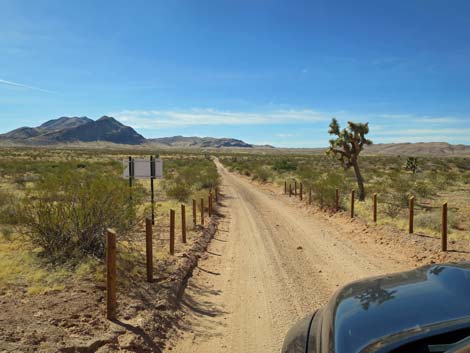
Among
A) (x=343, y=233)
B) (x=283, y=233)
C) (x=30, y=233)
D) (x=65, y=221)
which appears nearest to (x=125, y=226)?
(x=65, y=221)

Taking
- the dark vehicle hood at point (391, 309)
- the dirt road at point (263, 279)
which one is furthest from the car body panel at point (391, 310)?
the dirt road at point (263, 279)

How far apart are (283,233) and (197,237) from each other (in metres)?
2.80

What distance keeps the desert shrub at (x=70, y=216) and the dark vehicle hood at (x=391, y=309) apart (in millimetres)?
6033

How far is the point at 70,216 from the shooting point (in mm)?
7543

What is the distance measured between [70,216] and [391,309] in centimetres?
682

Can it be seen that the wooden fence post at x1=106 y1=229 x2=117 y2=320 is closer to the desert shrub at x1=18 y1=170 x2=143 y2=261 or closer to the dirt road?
the dirt road

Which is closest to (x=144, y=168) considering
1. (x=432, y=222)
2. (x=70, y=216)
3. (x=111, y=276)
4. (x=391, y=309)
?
(x=70, y=216)

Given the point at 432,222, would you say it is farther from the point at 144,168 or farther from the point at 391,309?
the point at 391,309

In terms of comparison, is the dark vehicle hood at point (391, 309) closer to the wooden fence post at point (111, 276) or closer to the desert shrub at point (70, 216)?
the wooden fence post at point (111, 276)

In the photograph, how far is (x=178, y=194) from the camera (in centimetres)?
1883

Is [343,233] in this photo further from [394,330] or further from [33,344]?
[394,330]

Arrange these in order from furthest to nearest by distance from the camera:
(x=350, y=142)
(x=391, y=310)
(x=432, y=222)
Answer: (x=350, y=142)
(x=432, y=222)
(x=391, y=310)

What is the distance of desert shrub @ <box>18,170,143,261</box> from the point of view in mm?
7406

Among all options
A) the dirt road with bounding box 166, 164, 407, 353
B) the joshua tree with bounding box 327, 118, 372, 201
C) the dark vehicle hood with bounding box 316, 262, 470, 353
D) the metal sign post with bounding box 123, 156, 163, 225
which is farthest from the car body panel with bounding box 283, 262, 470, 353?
the joshua tree with bounding box 327, 118, 372, 201
